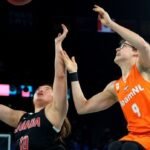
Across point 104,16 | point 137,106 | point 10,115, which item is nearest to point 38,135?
point 10,115

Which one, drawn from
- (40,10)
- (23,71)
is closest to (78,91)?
(40,10)

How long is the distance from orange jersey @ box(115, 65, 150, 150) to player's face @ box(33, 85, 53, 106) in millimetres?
893

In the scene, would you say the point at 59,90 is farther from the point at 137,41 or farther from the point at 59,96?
the point at 137,41

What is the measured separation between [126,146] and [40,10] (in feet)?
28.7

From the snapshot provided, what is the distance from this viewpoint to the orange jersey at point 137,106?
2738 millimetres

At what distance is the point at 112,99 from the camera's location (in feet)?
10.7

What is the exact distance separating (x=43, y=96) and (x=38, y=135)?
0.38 m

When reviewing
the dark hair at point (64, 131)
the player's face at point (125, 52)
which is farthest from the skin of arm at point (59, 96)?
the player's face at point (125, 52)

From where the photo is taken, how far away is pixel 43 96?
142 inches

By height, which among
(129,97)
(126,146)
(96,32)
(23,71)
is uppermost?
(96,32)

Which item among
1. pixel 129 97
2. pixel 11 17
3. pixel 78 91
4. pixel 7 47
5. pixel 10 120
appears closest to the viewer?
pixel 129 97

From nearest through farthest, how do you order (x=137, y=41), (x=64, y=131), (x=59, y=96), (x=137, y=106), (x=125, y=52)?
1. (x=137, y=41)
2. (x=137, y=106)
3. (x=125, y=52)
4. (x=59, y=96)
5. (x=64, y=131)

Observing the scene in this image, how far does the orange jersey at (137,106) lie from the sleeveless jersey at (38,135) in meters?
0.73

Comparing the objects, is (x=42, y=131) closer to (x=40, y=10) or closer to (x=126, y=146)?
(x=126, y=146)
